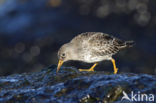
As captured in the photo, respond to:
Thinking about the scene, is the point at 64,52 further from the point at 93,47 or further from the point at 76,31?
the point at 76,31

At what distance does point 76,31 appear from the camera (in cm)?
1680

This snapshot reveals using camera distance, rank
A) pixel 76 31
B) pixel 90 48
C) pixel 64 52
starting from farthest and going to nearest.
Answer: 1. pixel 76 31
2. pixel 64 52
3. pixel 90 48

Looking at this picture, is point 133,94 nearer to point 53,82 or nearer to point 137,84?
point 137,84

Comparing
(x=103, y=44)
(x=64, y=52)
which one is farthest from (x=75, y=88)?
(x=103, y=44)

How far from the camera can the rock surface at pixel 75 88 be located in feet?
25.3

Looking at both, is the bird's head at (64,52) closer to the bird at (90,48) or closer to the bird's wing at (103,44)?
the bird at (90,48)

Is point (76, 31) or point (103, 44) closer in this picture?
point (103, 44)

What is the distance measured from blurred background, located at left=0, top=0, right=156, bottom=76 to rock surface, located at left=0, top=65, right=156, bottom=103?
6.35 metres

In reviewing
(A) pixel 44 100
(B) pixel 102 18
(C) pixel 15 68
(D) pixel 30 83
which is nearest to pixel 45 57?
(C) pixel 15 68

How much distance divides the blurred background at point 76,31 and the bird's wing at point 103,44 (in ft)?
12.8

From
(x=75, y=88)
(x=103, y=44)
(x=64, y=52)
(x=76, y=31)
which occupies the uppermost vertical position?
(x=76, y=31)

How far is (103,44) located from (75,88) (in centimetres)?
335

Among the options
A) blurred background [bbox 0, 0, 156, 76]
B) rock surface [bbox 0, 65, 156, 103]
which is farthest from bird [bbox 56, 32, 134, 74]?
blurred background [bbox 0, 0, 156, 76]

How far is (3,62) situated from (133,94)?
10.3m
